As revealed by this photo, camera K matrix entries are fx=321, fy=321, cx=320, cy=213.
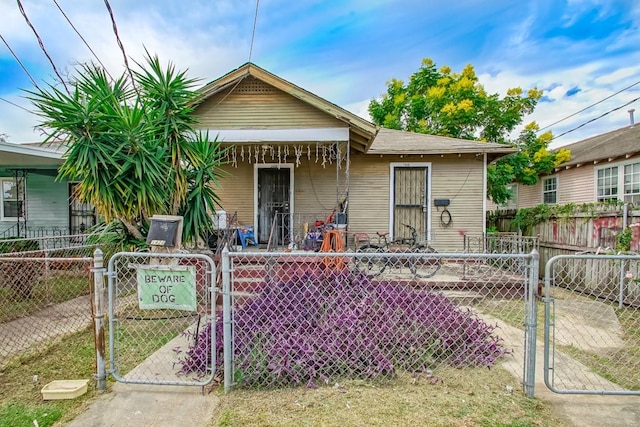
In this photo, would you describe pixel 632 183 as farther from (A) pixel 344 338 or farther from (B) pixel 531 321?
(A) pixel 344 338

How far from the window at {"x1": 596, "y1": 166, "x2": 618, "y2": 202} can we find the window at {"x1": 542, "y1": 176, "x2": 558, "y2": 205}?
80.7 inches

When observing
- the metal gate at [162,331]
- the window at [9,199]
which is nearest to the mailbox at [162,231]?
the metal gate at [162,331]

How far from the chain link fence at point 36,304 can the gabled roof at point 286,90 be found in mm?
4080

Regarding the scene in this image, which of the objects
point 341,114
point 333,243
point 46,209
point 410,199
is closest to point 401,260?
point 333,243

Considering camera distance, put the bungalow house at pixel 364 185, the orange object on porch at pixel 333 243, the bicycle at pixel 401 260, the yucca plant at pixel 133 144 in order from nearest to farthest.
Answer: the yucca plant at pixel 133 144 < the orange object on porch at pixel 333 243 < the bicycle at pixel 401 260 < the bungalow house at pixel 364 185

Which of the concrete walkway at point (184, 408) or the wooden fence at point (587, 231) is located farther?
the wooden fence at point (587, 231)

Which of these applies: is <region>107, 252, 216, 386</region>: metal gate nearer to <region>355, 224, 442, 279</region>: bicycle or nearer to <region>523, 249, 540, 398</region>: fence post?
<region>523, 249, 540, 398</region>: fence post

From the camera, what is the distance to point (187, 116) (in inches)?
213

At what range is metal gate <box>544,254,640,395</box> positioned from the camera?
2.70m

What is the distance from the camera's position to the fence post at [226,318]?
8.80 feet

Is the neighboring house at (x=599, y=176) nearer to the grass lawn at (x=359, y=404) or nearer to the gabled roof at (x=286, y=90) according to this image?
the gabled roof at (x=286, y=90)

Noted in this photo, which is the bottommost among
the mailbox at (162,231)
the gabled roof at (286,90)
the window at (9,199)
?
the mailbox at (162,231)

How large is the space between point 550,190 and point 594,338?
1180 centimetres

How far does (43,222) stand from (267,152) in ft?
25.7
